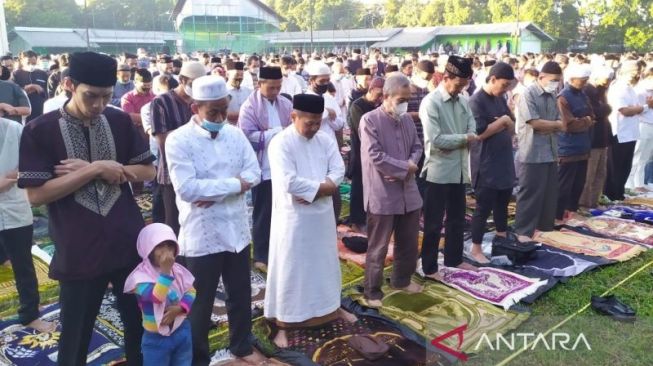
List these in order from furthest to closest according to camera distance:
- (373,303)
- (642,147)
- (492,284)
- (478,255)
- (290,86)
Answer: (290,86), (642,147), (478,255), (492,284), (373,303)

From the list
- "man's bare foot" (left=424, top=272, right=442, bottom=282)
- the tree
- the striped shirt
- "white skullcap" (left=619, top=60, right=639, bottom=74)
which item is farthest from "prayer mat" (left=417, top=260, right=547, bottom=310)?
the tree

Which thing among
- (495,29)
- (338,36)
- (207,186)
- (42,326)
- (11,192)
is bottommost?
(42,326)

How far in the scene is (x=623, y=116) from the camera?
24.1ft

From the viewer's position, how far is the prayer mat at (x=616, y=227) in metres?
6.29

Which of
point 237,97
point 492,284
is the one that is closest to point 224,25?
point 237,97

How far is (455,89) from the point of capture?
15.8 feet

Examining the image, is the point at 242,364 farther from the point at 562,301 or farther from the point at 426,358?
the point at 562,301

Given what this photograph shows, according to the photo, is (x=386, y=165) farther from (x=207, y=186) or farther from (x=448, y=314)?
(x=207, y=186)

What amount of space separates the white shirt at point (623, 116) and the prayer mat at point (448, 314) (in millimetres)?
3999

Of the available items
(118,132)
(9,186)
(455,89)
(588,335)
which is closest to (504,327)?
(588,335)

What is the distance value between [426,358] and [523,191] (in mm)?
2822

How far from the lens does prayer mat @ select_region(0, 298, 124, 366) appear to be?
12.3 ft

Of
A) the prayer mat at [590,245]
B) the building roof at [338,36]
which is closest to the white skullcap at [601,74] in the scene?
the prayer mat at [590,245]

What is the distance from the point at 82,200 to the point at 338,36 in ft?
165
